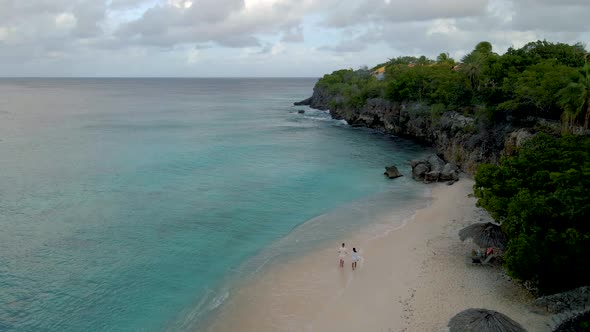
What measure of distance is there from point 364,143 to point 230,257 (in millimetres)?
40922

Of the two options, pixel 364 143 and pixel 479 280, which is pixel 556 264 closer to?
pixel 479 280

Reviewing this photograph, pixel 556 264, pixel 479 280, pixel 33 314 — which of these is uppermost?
pixel 556 264

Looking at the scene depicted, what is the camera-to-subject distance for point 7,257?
26344 mm

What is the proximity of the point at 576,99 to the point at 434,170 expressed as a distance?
14.0 meters

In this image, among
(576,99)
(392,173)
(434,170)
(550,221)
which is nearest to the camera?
(550,221)

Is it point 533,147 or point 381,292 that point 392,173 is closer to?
point 533,147

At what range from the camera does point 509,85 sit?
141 ft

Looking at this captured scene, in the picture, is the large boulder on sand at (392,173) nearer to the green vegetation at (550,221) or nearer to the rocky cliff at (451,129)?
the rocky cliff at (451,129)

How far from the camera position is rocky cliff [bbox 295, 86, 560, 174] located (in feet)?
125

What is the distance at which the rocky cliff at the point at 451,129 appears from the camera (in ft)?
A: 125

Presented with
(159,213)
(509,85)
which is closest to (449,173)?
(509,85)

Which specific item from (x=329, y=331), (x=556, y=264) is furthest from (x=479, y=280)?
(x=329, y=331)

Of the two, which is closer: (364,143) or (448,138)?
(448,138)

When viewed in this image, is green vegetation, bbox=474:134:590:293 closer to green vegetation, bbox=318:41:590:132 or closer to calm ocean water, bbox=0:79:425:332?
calm ocean water, bbox=0:79:425:332
